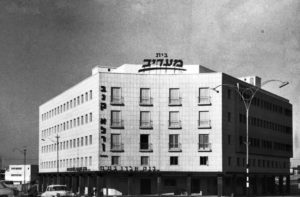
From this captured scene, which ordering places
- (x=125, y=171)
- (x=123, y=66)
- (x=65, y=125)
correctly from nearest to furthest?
(x=125, y=171)
(x=123, y=66)
(x=65, y=125)

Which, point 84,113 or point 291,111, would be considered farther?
point 291,111

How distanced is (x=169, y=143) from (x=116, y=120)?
839 cm

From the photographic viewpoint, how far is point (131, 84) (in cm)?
7956

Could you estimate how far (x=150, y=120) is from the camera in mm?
80000

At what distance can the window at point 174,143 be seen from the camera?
7938cm

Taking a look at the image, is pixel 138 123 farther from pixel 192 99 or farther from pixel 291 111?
pixel 291 111

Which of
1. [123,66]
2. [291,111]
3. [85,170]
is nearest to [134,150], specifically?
[85,170]

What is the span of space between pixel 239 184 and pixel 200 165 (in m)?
11.5

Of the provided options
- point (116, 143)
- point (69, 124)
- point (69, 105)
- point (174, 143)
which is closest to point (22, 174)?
point (69, 124)

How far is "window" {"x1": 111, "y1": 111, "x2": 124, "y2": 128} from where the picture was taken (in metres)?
79.4

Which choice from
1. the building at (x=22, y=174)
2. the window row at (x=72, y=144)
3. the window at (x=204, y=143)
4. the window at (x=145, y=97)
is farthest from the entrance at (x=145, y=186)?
the building at (x=22, y=174)

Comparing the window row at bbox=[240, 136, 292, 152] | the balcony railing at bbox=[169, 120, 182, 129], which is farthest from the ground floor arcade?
the window row at bbox=[240, 136, 292, 152]

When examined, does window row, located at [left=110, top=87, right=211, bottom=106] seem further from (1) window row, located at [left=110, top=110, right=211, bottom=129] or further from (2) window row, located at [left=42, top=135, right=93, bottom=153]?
(2) window row, located at [left=42, top=135, right=93, bottom=153]

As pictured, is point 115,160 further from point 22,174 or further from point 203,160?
point 22,174
